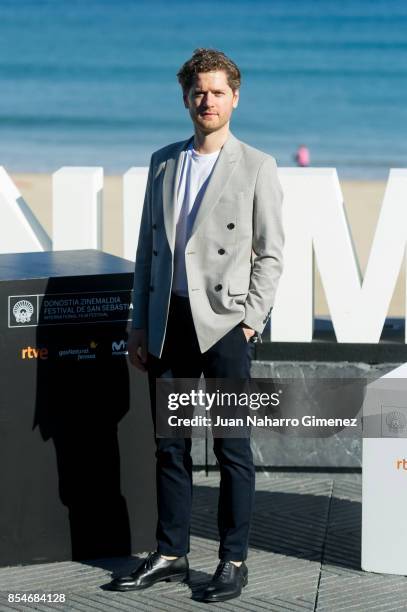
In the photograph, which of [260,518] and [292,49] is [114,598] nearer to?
[260,518]

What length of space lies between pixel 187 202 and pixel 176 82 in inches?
1400

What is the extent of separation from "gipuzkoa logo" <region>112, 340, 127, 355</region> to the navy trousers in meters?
0.28

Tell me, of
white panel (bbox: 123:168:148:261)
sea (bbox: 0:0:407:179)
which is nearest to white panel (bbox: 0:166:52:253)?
Result: white panel (bbox: 123:168:148:261)

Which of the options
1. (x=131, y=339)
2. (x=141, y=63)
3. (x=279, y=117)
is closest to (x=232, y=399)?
(x=131, y=339)

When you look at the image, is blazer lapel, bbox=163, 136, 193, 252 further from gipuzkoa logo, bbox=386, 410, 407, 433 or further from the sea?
the sea

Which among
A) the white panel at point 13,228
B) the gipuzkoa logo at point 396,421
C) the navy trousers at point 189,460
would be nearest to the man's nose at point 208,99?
the navy trousers at point 189,460

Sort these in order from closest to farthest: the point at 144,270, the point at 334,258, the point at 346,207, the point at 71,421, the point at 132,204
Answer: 1. the point at 144,270
2. the point at 71,421
3. the point at 334,258
4. the point at 132,204
5. the point at 346,207

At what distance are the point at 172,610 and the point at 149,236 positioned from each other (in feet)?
4.87

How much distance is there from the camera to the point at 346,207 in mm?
15555

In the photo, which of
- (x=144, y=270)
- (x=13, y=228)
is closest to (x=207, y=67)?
(x=144, y=270)

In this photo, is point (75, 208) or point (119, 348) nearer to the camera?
point (119, 348)

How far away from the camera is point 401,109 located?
33688 mm

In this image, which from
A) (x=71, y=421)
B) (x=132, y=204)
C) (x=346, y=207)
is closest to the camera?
(x=71, y=421)

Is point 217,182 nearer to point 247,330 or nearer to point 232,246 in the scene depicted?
point 232,246
